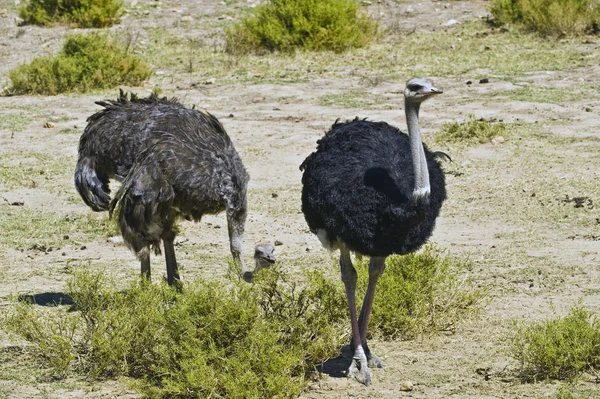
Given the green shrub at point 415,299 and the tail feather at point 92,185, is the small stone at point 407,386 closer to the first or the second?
the green shrub at point 415,299

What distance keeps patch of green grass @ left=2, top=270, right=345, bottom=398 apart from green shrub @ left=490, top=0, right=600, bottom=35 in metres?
9.79

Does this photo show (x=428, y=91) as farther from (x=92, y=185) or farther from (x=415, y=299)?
(x=92, y=185)

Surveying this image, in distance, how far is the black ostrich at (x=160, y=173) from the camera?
6.59 m

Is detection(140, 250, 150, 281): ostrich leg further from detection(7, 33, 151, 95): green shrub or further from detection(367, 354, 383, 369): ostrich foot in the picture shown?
detection(7, 33, 151, 95): green shrub

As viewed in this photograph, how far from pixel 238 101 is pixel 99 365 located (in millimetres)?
7196

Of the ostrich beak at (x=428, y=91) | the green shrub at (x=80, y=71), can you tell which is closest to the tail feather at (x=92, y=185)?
the ostrich beak at (x=428, y=91)

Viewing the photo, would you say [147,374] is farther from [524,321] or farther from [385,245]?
[524,321]

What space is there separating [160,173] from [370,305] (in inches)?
60.3

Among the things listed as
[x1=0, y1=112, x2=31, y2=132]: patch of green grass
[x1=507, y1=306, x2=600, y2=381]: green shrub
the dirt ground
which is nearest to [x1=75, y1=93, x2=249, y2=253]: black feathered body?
the dirt ground

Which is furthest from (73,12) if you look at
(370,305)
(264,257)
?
(370,305)

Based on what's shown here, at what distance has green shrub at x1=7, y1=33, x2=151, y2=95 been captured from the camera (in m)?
13.1

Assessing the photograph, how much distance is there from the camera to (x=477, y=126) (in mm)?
10758

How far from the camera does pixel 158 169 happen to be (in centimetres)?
661

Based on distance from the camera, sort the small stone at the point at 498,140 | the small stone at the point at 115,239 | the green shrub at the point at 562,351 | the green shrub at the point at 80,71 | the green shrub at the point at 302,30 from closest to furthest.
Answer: the green shrub at the point at 562,351
the small stone at the point at 115,239
the small stone at the point at 498,140
the green shrub at the point at 80,71
the green shrub at the point at 302,30
